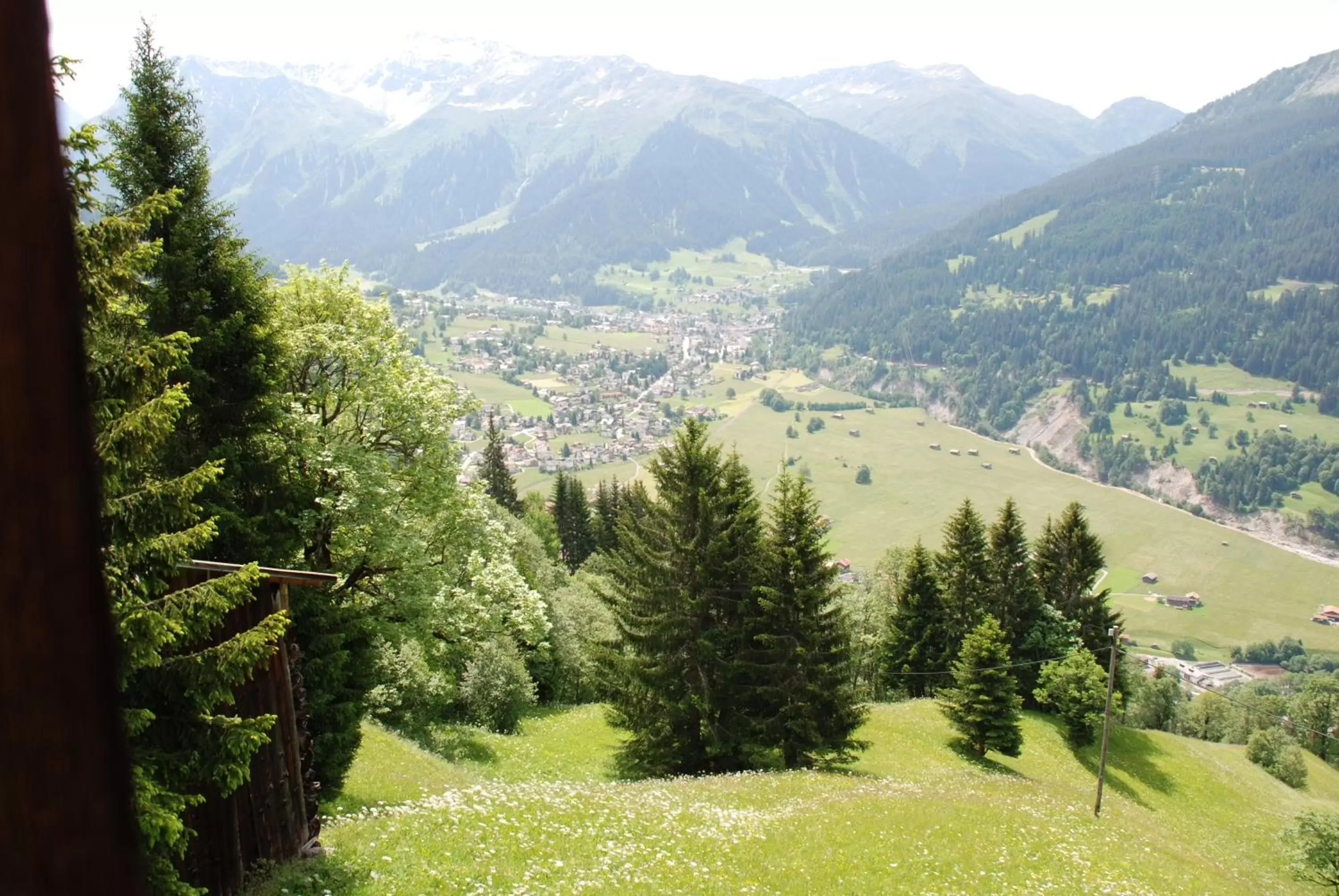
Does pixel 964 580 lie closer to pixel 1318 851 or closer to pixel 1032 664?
pixel 1032 664

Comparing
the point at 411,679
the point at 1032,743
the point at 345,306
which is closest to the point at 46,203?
the point at 345,306

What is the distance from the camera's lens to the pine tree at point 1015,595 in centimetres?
5697

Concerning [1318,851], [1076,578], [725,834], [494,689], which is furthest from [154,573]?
[1076,578]

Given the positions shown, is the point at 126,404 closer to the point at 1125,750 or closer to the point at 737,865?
the point at 737,865

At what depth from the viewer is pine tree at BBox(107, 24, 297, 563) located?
60.0ft

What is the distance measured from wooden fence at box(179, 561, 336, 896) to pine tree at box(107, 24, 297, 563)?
3.60 m

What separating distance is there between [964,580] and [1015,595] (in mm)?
3700

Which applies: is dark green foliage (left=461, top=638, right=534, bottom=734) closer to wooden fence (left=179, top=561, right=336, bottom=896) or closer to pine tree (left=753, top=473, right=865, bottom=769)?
pine tree (left=753, top=473, right=865, bottom=769)

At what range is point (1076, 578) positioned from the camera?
195 feet

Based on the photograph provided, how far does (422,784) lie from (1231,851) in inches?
1408

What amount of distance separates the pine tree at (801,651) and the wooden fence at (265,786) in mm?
20306

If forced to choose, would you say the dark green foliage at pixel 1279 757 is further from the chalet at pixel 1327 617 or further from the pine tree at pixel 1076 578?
the chalet at pixel 1327 617

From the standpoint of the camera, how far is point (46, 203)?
178cm

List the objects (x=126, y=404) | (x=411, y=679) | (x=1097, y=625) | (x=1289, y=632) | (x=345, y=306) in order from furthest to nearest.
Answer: (x=1289, y=632) → (x=1097, y=625) → (x=411, y=679) → (x=345, y=306) → (x=126, y=404)
